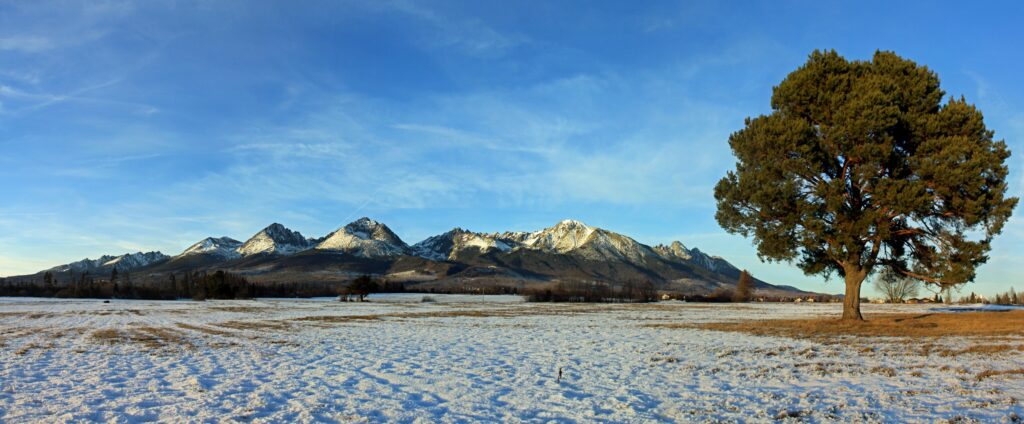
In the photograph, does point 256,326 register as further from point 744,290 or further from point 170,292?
point 744,290

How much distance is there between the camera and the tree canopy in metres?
24.7

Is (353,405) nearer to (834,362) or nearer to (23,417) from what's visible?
(23,417)

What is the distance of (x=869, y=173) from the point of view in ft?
83.5

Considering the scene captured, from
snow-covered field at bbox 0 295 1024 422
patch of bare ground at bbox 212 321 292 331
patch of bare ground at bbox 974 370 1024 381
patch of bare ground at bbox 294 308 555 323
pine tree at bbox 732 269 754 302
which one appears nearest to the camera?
snow-covered field at bbox 0 295 1024 422

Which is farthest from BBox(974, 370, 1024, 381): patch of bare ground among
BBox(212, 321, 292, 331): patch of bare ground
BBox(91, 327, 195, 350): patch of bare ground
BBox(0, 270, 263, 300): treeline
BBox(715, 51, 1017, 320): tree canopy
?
BBox(0, 270, 263, 300): treeline

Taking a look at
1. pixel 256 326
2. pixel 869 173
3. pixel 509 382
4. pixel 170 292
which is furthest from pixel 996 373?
pixel 170 292

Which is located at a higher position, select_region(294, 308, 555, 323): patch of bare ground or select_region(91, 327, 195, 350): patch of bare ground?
select_region(91, 327, 195, 350): patch of bare ground

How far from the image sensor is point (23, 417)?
8.58 metres

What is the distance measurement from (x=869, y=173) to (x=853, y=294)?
6.90 m

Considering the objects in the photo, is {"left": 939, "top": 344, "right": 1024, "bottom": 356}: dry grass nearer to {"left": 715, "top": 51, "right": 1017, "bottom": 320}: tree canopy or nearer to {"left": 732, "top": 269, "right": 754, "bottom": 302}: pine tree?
{"left": 715, "top": 51, "right": 1017, "bottom": 320}: tree canopy

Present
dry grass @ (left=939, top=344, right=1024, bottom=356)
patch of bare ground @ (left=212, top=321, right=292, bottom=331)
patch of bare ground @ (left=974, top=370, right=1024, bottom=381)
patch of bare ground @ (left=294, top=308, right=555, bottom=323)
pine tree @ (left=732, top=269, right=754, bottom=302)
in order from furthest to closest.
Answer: pine tree @ (left=732, top=269, right=754, bottom=302) < patch of bare ground @ (left=294, top=308, right=555, bottom=323) < patch of bare ground @ (left=212, top=321, right=292, bottom=331) < dry grass @ (left=939, top=344, right=1024, bottom=356) < patch of bare ground @ (left=974, top=370, right=1024, bottom=381)

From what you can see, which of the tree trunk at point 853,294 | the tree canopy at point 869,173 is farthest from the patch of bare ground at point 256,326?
the tree trunk at point 853,294

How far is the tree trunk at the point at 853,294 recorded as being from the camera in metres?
28.1

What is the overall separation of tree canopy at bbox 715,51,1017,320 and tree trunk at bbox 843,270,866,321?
0.06 metres
